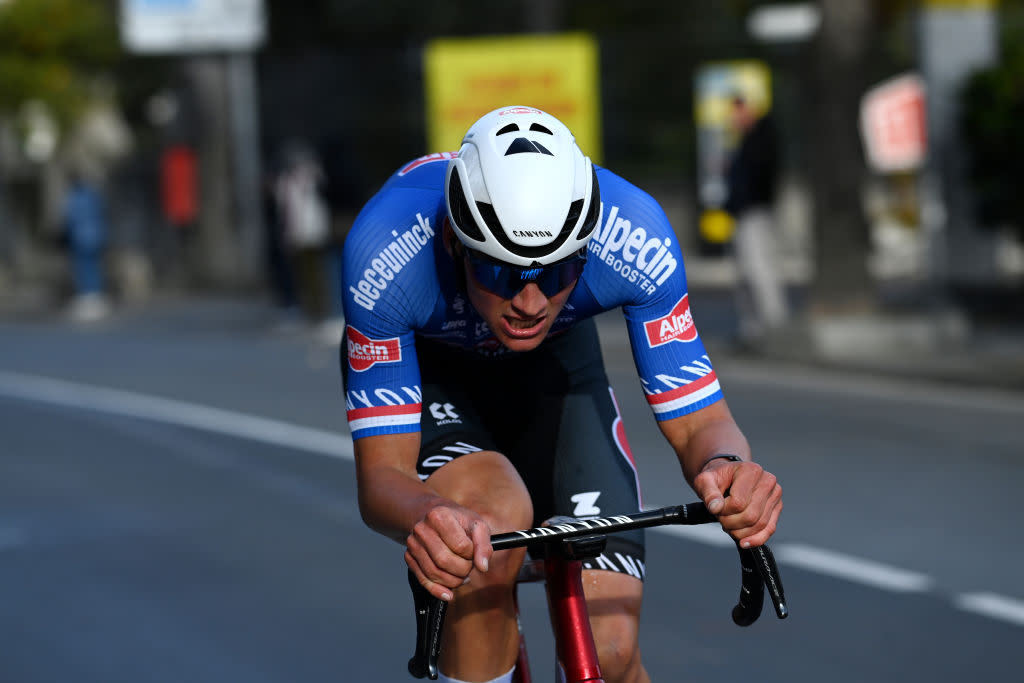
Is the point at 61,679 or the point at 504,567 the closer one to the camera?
the point at 504,567

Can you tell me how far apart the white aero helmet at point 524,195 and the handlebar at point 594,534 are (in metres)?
0.51

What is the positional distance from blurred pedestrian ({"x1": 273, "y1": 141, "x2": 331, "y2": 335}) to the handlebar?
50.2 feet

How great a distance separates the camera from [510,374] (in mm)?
4379

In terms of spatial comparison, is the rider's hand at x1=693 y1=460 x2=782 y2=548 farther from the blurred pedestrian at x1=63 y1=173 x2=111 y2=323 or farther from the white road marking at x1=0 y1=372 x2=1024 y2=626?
the blurred pedestrian at x1=63 y1=173 x2=111 y2=323

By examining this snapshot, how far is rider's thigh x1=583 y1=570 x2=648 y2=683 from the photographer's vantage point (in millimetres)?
3855

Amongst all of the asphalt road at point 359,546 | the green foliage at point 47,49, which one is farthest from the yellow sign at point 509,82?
the green foliage at point 47,49

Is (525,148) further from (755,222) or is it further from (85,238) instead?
(85,238)

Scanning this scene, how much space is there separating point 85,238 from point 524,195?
21.3 metres

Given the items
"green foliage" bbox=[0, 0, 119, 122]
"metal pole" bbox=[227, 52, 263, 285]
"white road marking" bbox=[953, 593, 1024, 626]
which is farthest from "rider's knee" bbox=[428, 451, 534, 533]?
"green foliage" bbox=[0, 0, 119, 122]

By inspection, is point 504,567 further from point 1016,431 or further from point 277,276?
point 277,276

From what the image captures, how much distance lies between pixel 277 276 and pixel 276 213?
721 mm

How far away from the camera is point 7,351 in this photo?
720 inches

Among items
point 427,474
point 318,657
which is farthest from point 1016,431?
point 427,474

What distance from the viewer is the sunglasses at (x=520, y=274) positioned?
358 cm
